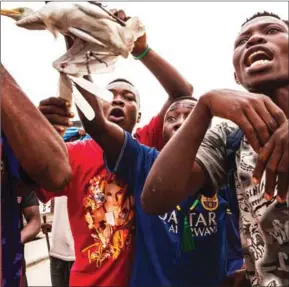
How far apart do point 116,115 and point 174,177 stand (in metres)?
1.06

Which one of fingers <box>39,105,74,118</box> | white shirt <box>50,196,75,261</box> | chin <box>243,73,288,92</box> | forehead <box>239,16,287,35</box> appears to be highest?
forehead <box>239,16,287,35</box>

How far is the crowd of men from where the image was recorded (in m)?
0.99

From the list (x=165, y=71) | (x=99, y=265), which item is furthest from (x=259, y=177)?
(x=165, y=71)

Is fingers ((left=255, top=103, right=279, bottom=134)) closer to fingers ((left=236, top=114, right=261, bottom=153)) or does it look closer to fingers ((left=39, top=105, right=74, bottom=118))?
fingers ((left=236, top=114, right=261, bottom=153))

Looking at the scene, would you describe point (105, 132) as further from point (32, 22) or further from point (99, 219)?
point (32, 22)

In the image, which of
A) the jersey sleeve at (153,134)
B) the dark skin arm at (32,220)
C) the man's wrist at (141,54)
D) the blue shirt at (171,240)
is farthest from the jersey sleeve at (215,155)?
the dark skin arm at (32,220)

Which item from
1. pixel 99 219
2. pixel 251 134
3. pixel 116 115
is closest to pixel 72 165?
pixel 99 219

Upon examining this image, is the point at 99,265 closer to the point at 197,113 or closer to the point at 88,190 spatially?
the point at 88,190

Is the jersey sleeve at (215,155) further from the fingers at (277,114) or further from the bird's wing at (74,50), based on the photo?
the bird's wing at (74,50)

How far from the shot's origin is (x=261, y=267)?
100 centimetres

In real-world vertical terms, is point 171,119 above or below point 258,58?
below

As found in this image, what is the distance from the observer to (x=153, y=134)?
82.0 inches

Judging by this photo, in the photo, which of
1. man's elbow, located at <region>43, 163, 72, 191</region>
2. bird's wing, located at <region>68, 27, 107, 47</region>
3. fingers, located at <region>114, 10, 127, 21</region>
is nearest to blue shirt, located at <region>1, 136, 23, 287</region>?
man's elbow, located at <region>43, 163, 72, 191</region>

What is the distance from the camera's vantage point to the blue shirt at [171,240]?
152cm
